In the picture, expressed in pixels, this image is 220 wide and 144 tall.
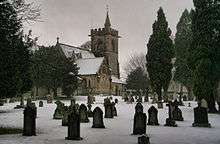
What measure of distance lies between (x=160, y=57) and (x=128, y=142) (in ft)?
125

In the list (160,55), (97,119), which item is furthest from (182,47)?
(97,119)

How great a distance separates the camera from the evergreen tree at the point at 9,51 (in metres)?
19.7

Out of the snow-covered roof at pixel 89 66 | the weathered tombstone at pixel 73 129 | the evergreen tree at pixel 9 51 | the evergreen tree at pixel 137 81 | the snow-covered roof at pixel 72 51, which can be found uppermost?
the snow-covered roof at pixel 72 51

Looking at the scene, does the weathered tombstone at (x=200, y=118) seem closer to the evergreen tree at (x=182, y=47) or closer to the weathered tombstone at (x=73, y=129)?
the weathered tombstone at (x=73, y=129)

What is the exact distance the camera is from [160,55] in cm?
5312

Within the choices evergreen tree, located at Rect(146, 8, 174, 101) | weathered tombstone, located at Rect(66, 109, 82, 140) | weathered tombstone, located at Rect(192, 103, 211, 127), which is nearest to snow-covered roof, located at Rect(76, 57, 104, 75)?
evergreen tree, located at Rect(146, 8, 174, 101)

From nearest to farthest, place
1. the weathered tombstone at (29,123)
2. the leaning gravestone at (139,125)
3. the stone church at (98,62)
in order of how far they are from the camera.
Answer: the weathered tombstone at (29,123)
the leaning gravestone at (139,125)
the stone church at (98,62)

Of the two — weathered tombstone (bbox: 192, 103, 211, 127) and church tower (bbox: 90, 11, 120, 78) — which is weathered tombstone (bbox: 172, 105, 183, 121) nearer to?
weathered tombstone (bbox: 192, 103, 211, 127)

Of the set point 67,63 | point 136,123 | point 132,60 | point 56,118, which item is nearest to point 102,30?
point 132,60

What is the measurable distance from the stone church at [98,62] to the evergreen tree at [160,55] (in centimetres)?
2142

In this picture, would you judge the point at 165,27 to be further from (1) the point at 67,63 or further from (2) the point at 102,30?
(2) the point at 102,30

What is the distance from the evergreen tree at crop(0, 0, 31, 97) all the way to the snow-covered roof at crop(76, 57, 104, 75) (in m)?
64.7

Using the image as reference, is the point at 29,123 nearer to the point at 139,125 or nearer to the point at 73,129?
the point at 73,129

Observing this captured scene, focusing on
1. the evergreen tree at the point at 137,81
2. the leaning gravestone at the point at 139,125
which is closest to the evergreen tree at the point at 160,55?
the evergreen tree at the point at 137,81
